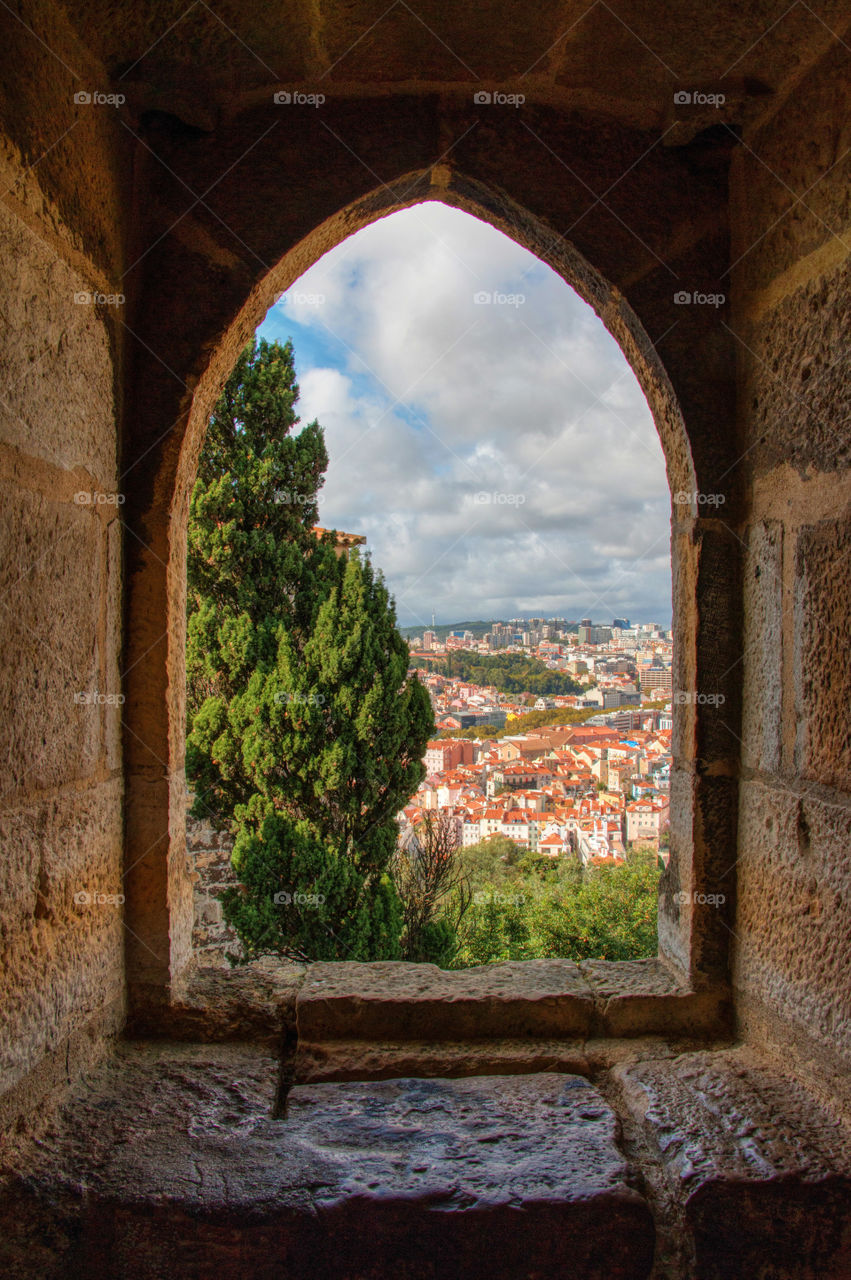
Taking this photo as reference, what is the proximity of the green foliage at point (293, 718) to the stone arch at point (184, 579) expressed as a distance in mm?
4734

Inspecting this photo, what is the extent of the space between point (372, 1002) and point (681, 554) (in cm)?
95

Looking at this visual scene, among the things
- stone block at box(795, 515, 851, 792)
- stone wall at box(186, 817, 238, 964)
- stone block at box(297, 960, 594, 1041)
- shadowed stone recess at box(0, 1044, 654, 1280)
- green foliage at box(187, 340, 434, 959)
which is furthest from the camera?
stone wall at box(186, 817, 238, 964)

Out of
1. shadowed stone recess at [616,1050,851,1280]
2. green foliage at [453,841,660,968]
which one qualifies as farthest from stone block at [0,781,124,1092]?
green foliage at [453,841,660,968]

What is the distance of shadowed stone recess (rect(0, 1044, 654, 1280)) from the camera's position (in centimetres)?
86

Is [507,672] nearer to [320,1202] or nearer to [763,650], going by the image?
[763,650]

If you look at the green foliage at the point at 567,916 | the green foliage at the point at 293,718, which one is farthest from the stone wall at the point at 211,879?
the green foliage at the point at 567,916

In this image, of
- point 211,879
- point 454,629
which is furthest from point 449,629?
point 211,879

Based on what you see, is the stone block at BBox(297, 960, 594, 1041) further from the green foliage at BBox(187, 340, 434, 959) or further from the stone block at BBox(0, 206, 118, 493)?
the green foliage at BBox(187, 340, 434, 959)

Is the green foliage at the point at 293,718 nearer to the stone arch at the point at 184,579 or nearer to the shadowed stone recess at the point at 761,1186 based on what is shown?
the stone arch at the point at 184,579

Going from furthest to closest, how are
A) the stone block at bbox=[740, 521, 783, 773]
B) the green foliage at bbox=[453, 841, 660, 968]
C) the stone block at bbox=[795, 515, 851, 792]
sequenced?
1. the green foliage at bbox=[453, 841, 660, 968]
2. the stone block at bbox=[740, 521, 783, 773]
3. the stone block at bbox=[795, 515, 851, 792]

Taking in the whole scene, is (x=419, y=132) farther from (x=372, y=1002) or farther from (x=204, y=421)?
(x=372, y=1002)

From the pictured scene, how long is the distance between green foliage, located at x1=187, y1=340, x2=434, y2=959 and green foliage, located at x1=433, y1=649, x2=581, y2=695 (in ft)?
1.80

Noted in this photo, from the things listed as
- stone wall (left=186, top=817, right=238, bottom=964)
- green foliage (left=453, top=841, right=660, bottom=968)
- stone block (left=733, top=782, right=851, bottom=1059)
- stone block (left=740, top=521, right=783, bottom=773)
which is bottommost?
green foliage (left=453, top=841, right=660, bottom=968)

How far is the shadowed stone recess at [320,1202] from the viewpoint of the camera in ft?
2.81
